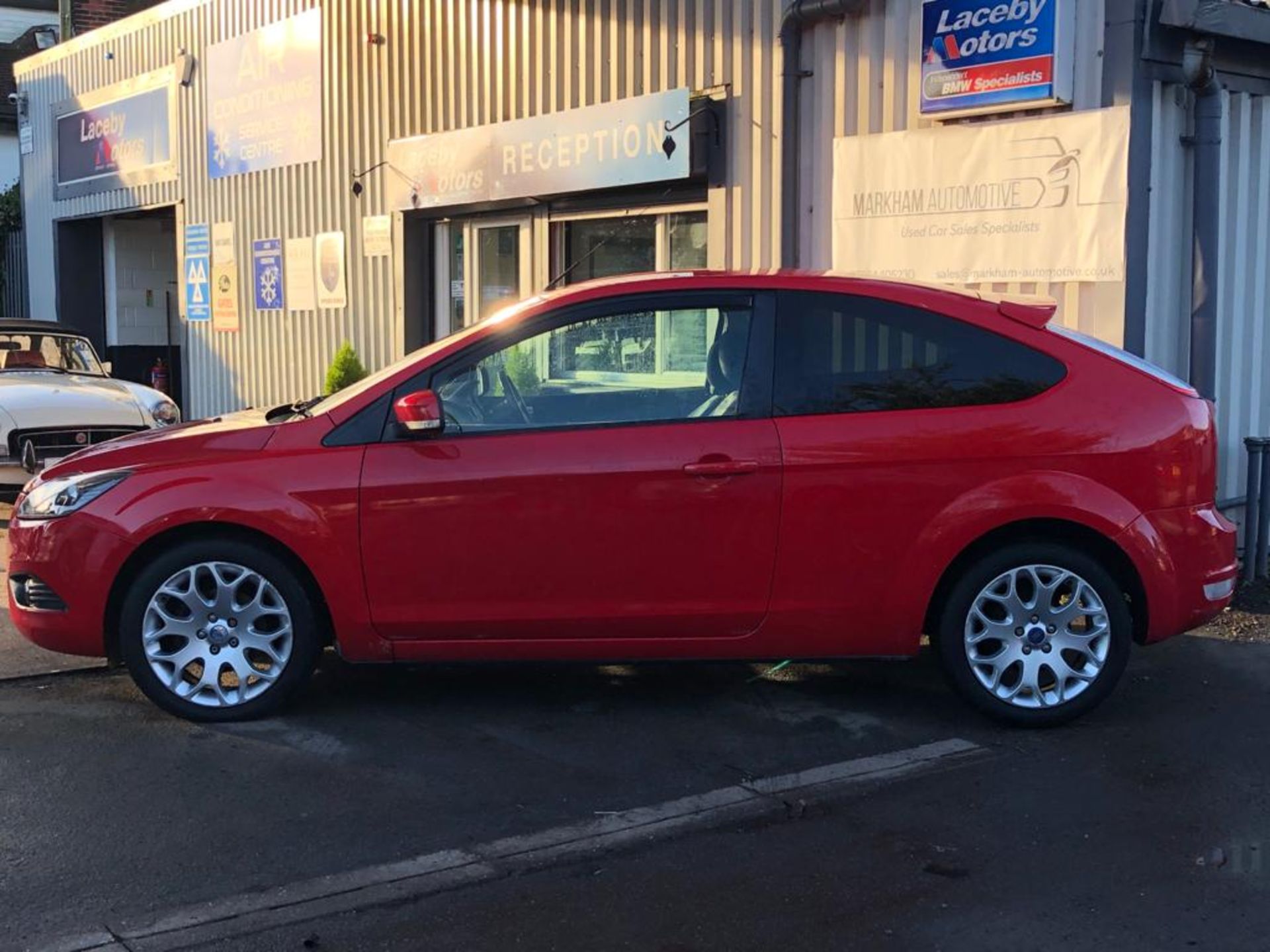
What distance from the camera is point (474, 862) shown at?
13.2 feet

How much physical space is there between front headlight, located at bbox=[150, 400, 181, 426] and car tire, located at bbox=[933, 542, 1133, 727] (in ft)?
24.2

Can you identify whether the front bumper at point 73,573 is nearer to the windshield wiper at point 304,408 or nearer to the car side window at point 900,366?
the windshield wiper at point 304,408

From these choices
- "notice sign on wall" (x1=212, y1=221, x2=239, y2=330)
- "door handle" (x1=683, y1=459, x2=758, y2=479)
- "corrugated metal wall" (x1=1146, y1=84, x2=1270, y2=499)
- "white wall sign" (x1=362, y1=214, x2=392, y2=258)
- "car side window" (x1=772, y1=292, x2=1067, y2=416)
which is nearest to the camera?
"door handle" (x1=683, y1=459, x2=758, y2=479)

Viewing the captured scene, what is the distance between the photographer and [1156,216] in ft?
25.4

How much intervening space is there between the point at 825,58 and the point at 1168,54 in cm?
232

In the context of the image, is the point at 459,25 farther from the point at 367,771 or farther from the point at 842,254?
the point at 367,771

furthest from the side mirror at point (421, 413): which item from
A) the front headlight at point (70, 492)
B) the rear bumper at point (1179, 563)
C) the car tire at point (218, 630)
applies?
the rear bumper at point (1179, 563)

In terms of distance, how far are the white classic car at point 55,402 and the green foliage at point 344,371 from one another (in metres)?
2.05

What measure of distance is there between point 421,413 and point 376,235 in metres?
8.54

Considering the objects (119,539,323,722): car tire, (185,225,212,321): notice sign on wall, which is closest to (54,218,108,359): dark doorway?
(185,225,212,321): notice sign on wall

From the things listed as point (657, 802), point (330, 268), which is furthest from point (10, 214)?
point (657, 802)

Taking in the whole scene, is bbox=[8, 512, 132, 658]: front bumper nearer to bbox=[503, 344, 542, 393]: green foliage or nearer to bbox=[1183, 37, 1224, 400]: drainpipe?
bbox=[503, 344, 542, 393]: green foliage

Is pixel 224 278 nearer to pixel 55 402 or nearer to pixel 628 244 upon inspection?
pixel 55 402

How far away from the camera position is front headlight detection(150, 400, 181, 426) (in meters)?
10.6
